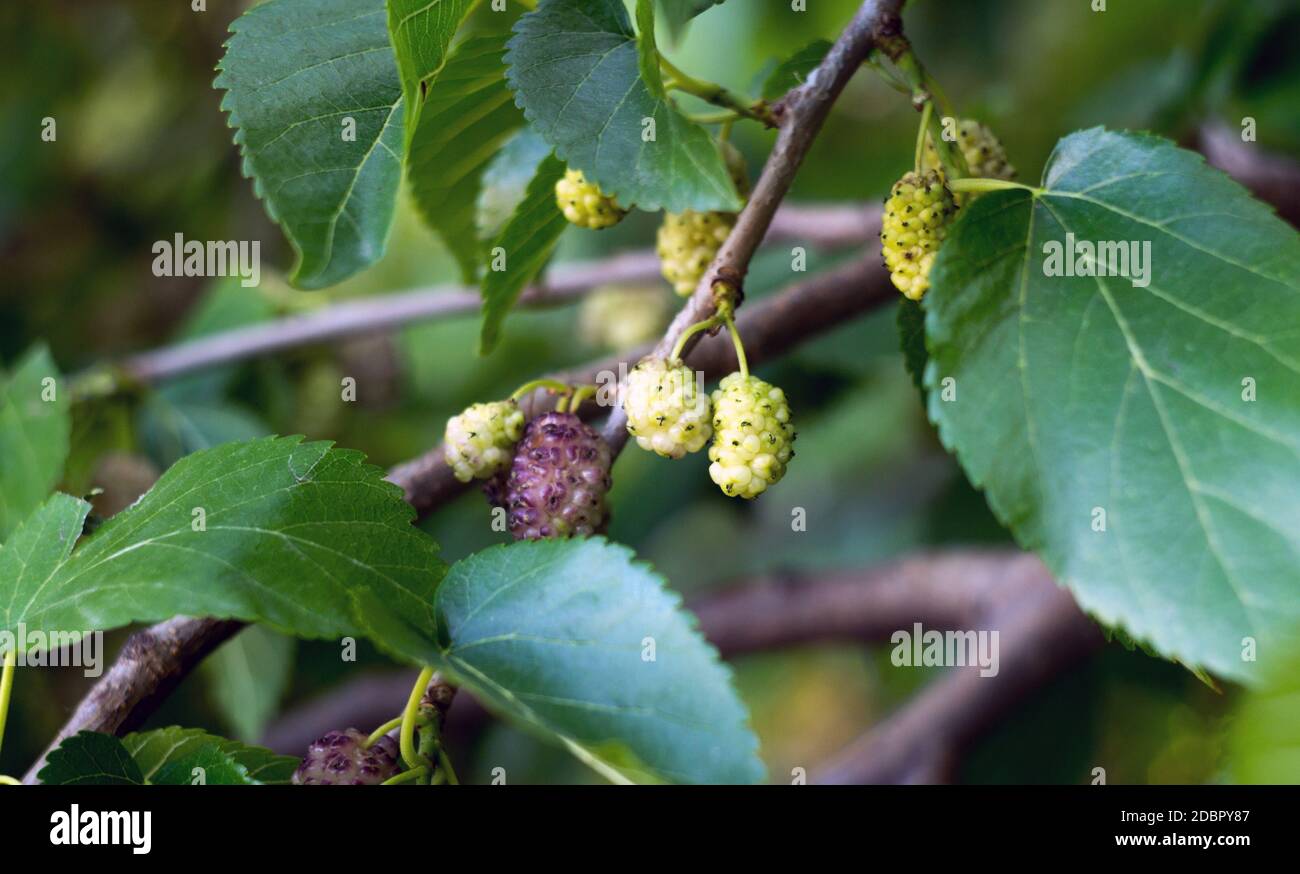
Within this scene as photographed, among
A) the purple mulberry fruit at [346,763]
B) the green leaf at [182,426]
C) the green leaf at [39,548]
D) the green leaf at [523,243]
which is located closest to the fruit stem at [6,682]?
the green leaf at [39,548]

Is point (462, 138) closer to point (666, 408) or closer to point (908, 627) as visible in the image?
point (666, 408)

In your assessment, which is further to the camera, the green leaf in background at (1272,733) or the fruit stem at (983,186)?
the fruit stem at (983,186)

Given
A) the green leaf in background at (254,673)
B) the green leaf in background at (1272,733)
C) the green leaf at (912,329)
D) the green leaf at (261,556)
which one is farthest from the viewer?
the green leaf in background at (254,673)

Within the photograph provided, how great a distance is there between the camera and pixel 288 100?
18.8 inches

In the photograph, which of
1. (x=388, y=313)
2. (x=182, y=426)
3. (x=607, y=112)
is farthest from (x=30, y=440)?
(x=607, y=112)

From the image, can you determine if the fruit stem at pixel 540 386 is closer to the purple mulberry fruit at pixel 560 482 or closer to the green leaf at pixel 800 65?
the purple mulberry fruit at pixel 560 482

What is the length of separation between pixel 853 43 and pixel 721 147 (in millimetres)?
86

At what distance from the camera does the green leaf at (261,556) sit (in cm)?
41

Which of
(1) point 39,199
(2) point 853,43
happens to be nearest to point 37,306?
(1) point 39,199

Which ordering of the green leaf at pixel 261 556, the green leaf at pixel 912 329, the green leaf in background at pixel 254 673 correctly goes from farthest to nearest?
the green leaf in background at pixel 254 673, the green leaf at pixel 912 329, the green leaf at pixel 261 556

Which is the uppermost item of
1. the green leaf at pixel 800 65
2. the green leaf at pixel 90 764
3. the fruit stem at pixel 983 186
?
the green leaf at pixel 800 65

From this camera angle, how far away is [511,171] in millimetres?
664

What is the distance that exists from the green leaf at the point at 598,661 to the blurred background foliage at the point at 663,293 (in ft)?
1.39
